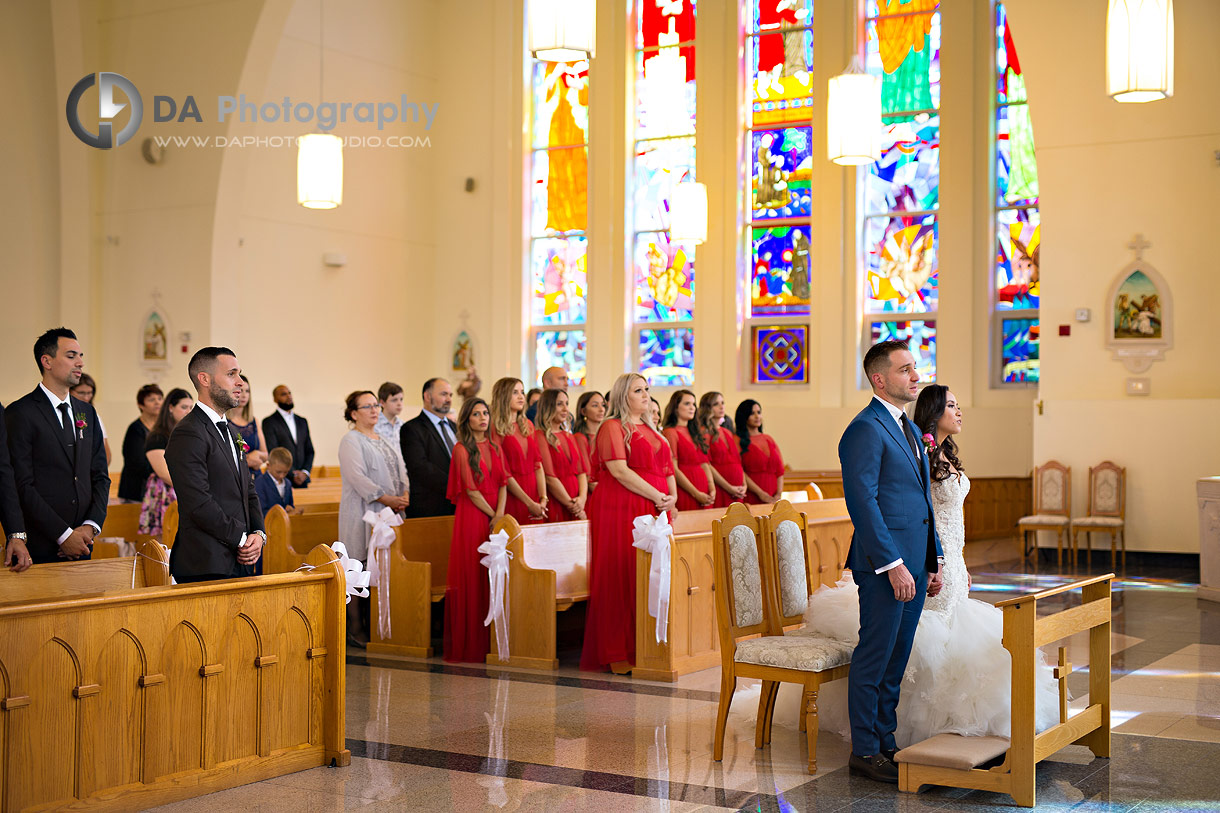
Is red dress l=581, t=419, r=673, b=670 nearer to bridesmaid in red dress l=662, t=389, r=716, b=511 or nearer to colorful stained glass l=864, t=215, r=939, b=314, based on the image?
bridesmaid in red dress l=662, t=389, r=716, b=511

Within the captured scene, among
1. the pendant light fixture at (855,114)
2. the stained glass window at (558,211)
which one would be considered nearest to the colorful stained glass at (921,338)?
the stained glass window at (558,211)

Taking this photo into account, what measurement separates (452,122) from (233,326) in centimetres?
410

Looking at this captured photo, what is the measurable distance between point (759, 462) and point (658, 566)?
2.59 metres

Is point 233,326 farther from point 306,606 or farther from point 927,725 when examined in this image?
point 927,725

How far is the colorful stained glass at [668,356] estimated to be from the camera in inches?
570

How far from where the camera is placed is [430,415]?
7734 mm

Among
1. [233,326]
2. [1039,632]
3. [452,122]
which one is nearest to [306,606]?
[1039,632]

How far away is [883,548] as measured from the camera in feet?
13.4

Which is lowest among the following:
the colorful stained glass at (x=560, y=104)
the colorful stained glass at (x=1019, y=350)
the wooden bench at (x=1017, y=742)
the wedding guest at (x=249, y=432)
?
the wooden bench at (x=1017, y=742)

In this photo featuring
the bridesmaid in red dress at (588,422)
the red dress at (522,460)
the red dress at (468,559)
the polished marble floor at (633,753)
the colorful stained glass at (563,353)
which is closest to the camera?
the polished marble floor at (633,753)

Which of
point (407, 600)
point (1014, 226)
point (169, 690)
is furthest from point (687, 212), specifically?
point (169, 690)

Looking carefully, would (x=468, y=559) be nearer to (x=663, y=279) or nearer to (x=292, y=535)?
(x=292, y=535)

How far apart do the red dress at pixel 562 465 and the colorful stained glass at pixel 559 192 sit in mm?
8016

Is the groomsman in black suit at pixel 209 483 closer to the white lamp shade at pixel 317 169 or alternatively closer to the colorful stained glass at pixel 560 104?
the white lamp shade at pixel 317 169
